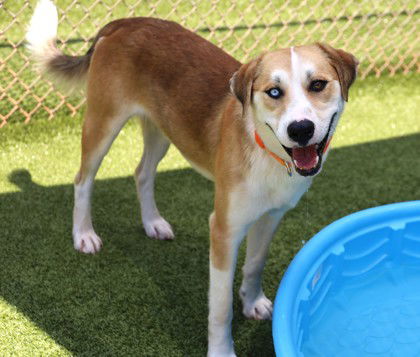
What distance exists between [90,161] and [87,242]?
1.69 ft

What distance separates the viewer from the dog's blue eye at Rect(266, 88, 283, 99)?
2754mm

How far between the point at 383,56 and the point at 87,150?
→ 4287mm

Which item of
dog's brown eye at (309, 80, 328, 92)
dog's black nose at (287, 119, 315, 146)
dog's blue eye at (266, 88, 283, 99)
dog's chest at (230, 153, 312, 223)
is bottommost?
dog's chest at (230, 153, 312, 223)

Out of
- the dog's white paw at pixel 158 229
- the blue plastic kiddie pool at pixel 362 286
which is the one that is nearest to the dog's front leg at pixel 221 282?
the blue plastic kiddie pool at pixel 362 286

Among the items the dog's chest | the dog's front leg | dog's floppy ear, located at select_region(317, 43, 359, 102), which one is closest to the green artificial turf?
the dog's front leg

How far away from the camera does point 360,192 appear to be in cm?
496

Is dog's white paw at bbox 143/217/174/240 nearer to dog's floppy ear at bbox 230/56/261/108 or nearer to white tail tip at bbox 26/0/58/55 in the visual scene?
white tail tip at bbox 26/0/58/55

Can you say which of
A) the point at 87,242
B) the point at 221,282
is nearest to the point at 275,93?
the point at 221,282

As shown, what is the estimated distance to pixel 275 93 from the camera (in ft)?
9.07

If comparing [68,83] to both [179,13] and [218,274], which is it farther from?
[179,13]

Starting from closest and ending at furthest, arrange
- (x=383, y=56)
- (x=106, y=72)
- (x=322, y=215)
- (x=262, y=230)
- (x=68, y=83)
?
1. (x=262, y=230)
2. (x=106, y=72)
3. (x=68, y=83)
4. (x=322, y=215)
5. (x=383, y=56)

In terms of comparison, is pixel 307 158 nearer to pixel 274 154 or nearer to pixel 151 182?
pixel 274 154

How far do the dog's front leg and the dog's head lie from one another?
1.51 ft

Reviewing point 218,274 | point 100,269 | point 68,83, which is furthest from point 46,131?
point 218,274
